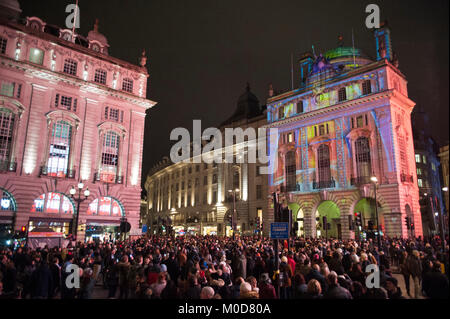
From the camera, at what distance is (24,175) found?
32688 mm

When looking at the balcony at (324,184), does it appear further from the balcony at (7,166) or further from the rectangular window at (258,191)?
the balcony at (7,166)

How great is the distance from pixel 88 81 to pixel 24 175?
12522 mm

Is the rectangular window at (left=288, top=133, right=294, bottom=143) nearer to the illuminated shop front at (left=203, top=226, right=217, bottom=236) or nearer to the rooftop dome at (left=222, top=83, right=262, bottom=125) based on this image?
the rooftop dome at (left=222, top=83, right=262, bottom=125)

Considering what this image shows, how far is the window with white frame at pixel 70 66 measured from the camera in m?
37.2

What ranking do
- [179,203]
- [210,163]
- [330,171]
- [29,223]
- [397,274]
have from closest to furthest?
[397,274] < [29,223] < [330,171] < [210,163] < [179,203]

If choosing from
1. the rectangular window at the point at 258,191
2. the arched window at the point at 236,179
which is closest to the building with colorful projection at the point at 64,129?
the rectangular window at the point at 258,191

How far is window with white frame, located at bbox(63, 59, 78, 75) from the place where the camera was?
1463 inches

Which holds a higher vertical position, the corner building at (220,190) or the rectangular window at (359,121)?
the rectangular window at (359,121)

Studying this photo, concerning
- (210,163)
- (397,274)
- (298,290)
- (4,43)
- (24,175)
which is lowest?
(397,274)

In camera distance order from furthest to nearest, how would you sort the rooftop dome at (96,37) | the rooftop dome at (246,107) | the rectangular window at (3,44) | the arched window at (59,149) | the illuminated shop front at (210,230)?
the rooftop dome at (246,107), the illuminated shop front at (210,230), the rooftop dome at (96,37), the arched window at (59,149), the rectangular window at (3,44)

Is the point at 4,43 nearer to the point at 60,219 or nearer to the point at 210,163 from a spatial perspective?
the point at 60,219

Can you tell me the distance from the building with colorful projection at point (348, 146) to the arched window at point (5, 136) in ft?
108
